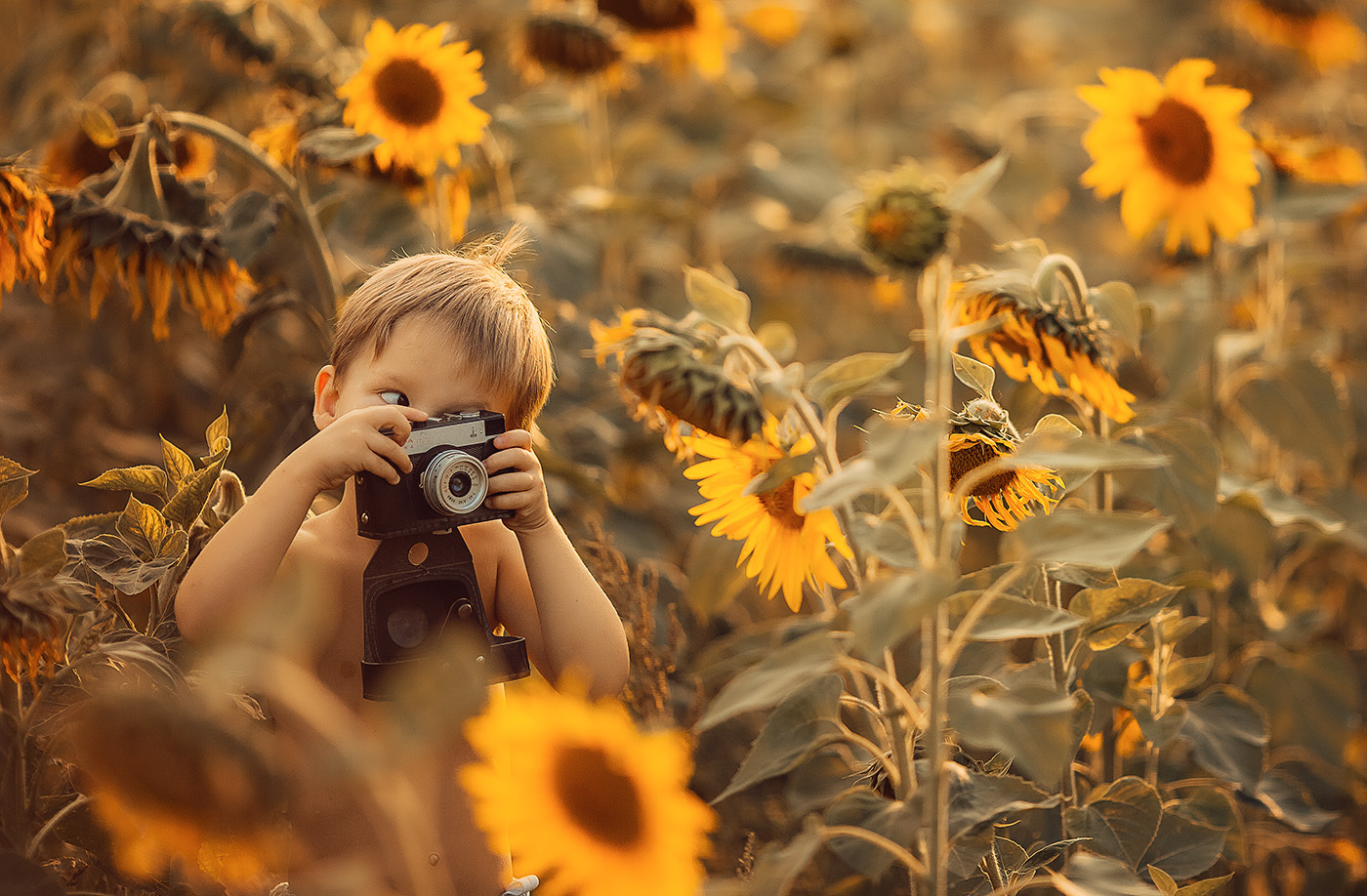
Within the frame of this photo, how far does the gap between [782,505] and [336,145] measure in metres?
0.56

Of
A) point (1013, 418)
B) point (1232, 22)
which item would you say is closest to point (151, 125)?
point (1013, 418)

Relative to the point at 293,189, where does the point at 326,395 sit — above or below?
below

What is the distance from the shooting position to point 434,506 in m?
0.78

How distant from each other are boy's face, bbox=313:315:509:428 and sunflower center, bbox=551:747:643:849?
35cm

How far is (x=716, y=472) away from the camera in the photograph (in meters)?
0.86

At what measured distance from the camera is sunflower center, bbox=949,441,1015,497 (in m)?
0.81

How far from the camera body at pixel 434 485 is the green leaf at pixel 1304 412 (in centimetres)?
102

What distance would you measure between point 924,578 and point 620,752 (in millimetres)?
191

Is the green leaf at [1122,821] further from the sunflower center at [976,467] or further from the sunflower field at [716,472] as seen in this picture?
the sunflower center at [976,467]

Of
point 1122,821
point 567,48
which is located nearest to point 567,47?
point 567,48

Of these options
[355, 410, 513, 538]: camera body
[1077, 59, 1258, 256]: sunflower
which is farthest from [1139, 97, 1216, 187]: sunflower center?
[355, 410, 513, 538]: camera body

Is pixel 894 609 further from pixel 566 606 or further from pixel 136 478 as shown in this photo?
pixel 136 478

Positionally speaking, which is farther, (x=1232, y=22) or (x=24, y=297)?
(x=1232, y=22)

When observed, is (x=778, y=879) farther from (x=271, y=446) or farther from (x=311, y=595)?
(x=271, y=446)
